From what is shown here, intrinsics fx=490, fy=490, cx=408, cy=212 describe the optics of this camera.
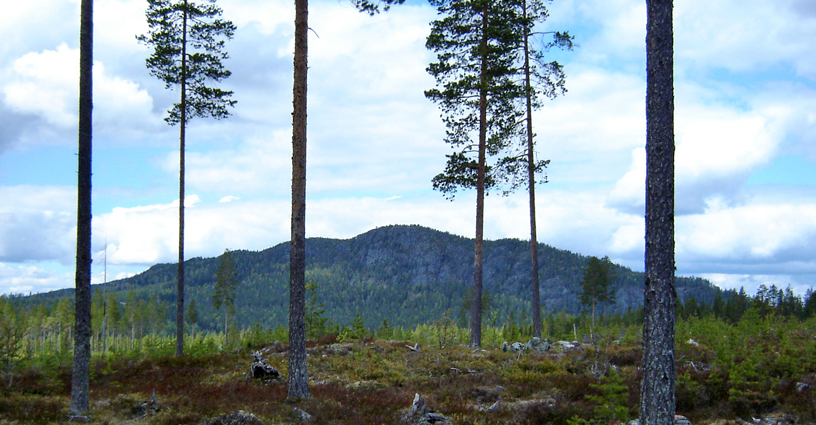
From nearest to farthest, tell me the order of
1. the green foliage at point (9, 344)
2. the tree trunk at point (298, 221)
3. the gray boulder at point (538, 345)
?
the tree trunk at point (298, 221)
the green foliage at point (9, 344)
the gray boulder at point (538, 345)

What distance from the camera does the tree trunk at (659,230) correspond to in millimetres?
7793

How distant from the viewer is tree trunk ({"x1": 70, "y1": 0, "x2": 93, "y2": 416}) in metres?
11.8

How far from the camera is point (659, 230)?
794cm

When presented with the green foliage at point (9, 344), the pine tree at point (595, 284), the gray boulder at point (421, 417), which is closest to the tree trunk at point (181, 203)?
the green foliage at point (9, 344)

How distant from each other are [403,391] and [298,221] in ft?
18.2

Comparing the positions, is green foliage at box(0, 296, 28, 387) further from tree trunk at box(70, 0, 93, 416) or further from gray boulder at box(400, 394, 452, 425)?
gray boulder at box(400, 394, 452, 425)

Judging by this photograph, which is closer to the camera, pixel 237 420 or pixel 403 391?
pixel 237 420

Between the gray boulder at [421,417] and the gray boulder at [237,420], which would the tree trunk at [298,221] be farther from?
the gray boulder at [421,417]

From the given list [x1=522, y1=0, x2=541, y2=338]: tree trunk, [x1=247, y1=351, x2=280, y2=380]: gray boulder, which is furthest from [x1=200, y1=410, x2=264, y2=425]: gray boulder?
[x1=522, y1=0, x2=541, y2=338]: tree trunk

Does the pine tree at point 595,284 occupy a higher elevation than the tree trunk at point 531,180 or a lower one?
lower

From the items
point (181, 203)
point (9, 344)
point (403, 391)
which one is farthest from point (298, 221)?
point (181, 203)

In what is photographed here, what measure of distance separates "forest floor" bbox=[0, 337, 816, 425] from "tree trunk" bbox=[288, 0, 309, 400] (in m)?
0.86

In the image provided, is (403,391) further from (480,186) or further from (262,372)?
(480,186)

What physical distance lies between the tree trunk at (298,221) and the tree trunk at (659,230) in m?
7.83
